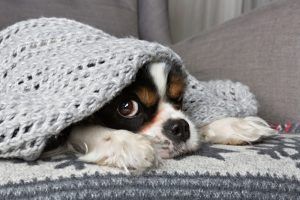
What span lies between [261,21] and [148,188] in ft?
2.77

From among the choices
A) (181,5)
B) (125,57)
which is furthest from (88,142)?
(181,5)

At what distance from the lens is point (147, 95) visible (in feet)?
2.95

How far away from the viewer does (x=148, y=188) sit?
607 mm

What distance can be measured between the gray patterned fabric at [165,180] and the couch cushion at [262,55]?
451 millimetres

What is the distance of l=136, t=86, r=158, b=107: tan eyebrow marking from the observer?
887 millimetres

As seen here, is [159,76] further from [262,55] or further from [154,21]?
[154,21]

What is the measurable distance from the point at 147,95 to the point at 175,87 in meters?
0.11

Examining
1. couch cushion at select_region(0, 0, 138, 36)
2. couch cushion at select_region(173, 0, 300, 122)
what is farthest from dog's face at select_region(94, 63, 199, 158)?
couch cushion at select_region(0, 0, 138, 36)

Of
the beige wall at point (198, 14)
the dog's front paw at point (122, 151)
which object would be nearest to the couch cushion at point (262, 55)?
the dog's front paw at point (122, 151)

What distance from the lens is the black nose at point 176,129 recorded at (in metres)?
0.87

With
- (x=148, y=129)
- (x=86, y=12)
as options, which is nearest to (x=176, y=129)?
(x=148, y=129)

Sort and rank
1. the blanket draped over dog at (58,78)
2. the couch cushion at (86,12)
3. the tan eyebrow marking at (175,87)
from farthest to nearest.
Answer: the couch cushion at (86,12) < the tan eyebrow marking at (175,87) < the blanket draped over dog at (58,78)

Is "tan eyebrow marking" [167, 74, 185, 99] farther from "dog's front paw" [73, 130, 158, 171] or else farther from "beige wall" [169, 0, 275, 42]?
"beige wall" [169, 0, 275, 42]

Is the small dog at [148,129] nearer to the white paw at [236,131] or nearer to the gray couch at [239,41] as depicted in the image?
the white paw at [236,131]
